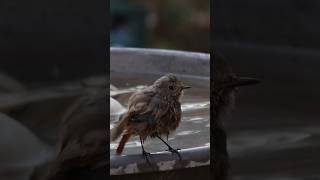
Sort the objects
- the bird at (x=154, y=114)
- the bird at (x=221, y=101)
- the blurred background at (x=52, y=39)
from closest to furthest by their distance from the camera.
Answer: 1. the blurred background at (x=52, y=39)
2. the bird at (x=221, y=101)
3. the bird at (x=154, y=114)

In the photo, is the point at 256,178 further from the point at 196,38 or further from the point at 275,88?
the point at 196,38

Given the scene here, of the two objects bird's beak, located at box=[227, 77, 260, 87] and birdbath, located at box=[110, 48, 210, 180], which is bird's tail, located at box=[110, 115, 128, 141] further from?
bird's beak, located at box=[227, 77, 260, 87]

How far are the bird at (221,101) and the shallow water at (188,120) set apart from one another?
0.64 feet

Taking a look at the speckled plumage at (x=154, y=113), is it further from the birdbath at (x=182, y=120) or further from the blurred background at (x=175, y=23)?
the blurred background at (x=175, y=23)

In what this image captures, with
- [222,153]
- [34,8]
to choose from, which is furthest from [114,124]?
[34,8]

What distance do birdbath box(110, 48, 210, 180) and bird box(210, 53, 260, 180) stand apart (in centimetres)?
5

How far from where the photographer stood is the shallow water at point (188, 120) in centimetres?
224

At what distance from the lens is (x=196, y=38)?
9.19m

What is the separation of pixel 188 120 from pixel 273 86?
53cm

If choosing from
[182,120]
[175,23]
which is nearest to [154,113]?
[182,120]

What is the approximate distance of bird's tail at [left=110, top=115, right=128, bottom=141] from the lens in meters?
2.20

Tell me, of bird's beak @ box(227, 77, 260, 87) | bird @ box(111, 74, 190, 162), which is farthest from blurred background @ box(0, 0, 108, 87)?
bird's beak @ box(227, 77, 260, 87)

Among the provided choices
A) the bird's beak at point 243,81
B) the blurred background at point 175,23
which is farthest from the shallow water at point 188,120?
the blurred background at point 175,23

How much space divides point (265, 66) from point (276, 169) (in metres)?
0.30
